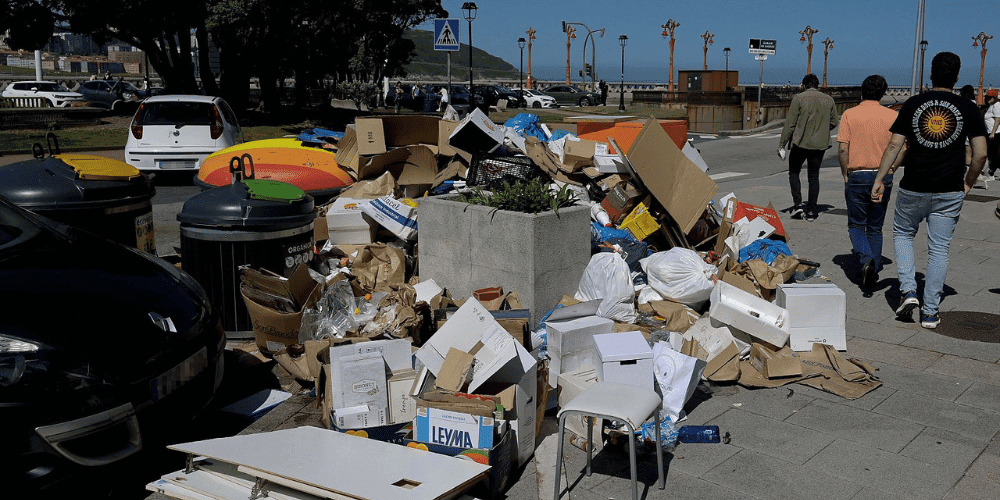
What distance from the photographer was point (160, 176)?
14961mm

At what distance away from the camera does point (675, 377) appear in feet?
15.9

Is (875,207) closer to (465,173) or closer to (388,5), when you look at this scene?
(465,173)

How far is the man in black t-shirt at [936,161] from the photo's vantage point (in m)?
6.03

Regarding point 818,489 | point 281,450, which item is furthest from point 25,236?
point 818,489

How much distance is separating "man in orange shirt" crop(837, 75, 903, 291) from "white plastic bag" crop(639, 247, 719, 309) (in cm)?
170

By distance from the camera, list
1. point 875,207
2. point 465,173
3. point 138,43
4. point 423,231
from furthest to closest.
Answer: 1. point 138,43
2. point 465,173
3. point 875,207
4. point 423,231

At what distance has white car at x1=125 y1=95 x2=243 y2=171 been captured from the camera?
1440 centimetres

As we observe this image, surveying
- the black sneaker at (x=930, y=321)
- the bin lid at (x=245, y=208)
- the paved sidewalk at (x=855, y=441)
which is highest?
the bin lid at (x=245, y=208)

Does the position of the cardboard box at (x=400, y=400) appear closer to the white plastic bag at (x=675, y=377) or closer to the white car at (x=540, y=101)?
the white plastic bag at (x=675, y=377)

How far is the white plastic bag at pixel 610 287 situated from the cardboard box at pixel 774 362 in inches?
36.1

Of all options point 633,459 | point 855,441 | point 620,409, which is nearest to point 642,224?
point 855,441

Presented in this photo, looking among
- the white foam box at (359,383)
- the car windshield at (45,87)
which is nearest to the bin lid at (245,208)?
the white foam box at (359,383)

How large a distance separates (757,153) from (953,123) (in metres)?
16.1

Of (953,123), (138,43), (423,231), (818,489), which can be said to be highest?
(138,43)
